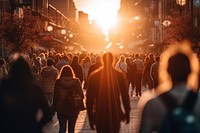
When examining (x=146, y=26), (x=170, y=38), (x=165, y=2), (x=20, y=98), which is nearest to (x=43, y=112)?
(x=20, y=98)

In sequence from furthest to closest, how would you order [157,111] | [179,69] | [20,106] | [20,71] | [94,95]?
[94,95] < [20,71] < [20,106] < [179,69] < [157,111]

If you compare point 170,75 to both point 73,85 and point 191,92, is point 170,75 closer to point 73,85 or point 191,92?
point 191,92

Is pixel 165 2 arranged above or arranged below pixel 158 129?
above

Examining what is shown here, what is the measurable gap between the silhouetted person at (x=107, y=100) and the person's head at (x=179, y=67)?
3638 millimetres

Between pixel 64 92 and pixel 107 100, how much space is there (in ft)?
7.41

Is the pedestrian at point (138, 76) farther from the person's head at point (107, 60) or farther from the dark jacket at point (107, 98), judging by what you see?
the dark jacket at point (107, 98)

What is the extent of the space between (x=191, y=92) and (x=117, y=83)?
181 inches

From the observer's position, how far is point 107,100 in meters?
10.1

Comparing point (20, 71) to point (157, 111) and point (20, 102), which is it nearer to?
point (20, 102)

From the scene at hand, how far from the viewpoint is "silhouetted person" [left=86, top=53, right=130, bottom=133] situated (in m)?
9.77

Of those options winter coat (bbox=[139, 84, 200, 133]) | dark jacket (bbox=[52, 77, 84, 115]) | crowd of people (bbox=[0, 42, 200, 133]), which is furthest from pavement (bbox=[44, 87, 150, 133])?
winter coat (bbox=[139, 84, 200, 133])

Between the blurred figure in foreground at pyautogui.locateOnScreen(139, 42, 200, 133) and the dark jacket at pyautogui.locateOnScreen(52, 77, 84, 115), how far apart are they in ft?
19.6

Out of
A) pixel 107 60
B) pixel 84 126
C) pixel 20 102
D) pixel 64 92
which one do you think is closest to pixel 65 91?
pixel 64 92

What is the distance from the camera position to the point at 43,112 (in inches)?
307
